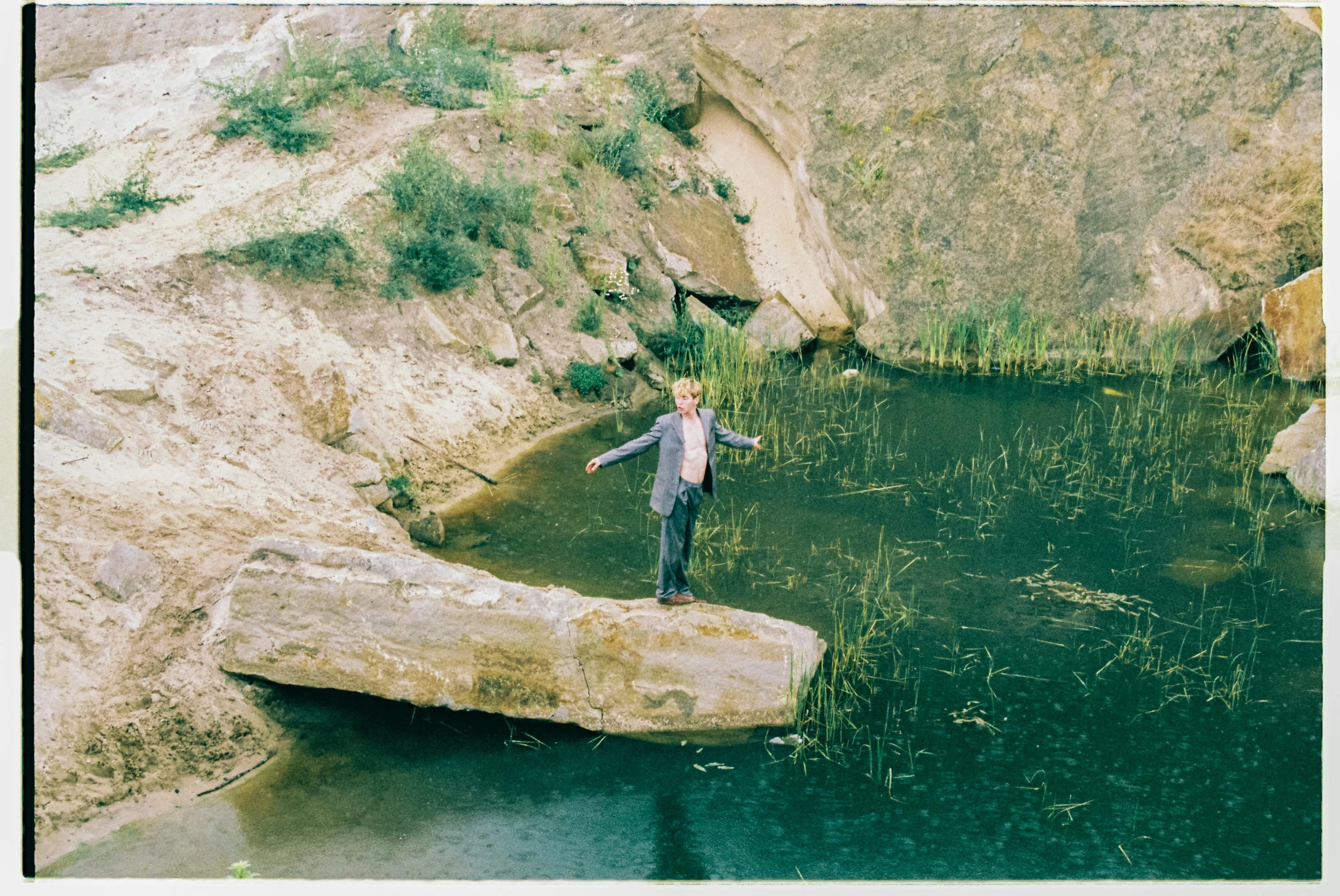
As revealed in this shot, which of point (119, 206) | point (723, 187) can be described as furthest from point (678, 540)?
point (723, 187)

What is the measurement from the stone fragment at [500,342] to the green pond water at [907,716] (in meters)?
1.78

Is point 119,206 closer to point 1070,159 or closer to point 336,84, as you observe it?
point 336,84

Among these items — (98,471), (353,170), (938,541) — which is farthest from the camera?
(353,170)

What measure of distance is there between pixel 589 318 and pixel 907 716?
23.0ft

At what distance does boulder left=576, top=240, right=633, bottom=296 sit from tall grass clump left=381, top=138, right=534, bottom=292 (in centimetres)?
75

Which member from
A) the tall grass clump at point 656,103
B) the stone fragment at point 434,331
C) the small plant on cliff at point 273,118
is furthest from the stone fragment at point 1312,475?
the small plant on cliff at point 273,118

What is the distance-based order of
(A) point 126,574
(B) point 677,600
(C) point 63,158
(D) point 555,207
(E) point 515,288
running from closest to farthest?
(B) point 677,600 < (A) point 126,574 < (E) point 515,288 < (C) point 63,158 < (D) point 555,207

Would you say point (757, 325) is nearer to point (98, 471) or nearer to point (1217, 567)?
point (1217, 567)

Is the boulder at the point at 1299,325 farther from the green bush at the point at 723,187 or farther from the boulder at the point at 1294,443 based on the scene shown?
the green bush at the point at 723,187

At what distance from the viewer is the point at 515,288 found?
12.9 m

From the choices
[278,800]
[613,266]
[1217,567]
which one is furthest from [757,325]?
[278,800]

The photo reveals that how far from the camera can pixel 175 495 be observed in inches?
326

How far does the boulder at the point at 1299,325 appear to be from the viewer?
1269cm

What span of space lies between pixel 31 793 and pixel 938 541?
6087mm
